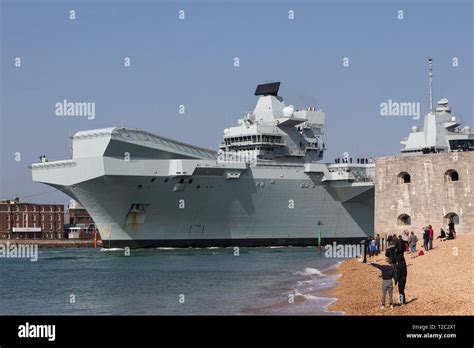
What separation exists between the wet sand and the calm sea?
0.98m

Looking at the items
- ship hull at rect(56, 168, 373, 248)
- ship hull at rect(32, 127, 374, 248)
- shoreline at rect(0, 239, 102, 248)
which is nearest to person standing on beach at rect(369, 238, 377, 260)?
ship hull at rect(32, 127, 374, 248)

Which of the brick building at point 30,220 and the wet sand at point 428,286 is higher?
the brick building at point 30,220

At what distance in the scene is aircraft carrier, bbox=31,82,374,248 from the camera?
5247cm

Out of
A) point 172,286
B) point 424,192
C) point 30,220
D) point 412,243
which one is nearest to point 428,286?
point 412,243

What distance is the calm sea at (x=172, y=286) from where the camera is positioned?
77.7ft

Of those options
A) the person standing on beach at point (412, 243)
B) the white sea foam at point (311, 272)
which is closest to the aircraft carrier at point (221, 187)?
the white sea foam at point (311, 272)

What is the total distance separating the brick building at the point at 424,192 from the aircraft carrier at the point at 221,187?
2094 centimetres

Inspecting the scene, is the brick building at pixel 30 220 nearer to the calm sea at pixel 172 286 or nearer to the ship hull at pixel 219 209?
the ship hull at pixel 219 209

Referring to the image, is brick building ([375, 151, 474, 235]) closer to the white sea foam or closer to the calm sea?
the white sea foam

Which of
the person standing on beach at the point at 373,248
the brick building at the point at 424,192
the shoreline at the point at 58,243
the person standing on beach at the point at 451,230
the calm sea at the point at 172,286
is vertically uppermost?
the brick building at the point at 424,192

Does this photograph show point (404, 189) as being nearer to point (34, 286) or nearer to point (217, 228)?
point (34, 286)

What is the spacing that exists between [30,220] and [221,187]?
53.8 m
